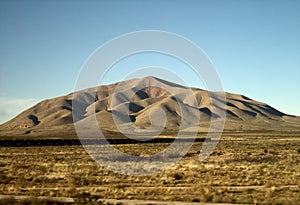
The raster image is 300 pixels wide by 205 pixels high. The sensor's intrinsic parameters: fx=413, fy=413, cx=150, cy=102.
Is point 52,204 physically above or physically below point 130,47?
below

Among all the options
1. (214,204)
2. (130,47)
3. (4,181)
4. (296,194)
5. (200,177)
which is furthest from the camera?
(130,47)

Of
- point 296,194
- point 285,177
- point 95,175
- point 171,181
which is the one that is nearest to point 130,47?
point 95,175

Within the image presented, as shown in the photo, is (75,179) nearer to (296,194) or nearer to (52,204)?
(52,204)

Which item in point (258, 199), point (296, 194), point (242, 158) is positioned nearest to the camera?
point (258, 199)

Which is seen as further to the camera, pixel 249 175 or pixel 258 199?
pixel 249 175

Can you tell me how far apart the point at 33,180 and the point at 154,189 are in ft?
33.0

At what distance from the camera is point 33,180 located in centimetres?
3086

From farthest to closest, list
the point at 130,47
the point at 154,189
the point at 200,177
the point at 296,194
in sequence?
the point at 130,47 < the point at 200,177 < the point at 154,189 < the point at 296,194

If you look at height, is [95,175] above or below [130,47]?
below

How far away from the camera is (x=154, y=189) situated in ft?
86.5

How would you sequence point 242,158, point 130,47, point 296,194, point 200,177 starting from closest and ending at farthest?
point 296,194 → point 200,177 → point 130,47 → point 242,158

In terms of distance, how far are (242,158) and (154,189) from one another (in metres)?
25.9

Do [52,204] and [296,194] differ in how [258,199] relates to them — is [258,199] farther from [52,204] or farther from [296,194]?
[52,204]

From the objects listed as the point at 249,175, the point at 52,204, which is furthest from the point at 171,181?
the point at 52,204
